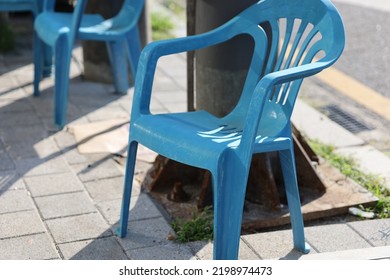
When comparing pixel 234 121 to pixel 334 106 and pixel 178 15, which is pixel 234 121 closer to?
pixel 334 106

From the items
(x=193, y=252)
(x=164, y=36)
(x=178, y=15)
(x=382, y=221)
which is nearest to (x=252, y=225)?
(x=193, y=252)

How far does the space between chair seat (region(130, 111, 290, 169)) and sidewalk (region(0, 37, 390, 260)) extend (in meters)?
0.57

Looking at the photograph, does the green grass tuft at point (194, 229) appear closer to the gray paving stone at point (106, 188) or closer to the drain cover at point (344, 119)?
the gray paving stone at point (106, 188)

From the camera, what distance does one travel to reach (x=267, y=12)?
3787 millimetres

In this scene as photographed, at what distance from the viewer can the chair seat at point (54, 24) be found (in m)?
5.37

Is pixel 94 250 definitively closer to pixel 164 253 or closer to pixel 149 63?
pixel 164 253

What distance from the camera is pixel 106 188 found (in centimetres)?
452

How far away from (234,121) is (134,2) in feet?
7.13

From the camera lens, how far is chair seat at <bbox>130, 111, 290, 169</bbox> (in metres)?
3.34

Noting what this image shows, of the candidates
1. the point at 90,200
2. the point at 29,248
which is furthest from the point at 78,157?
the point at 29,248

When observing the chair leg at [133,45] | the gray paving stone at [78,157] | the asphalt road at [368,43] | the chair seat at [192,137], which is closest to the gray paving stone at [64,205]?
the gray paving stone at [78,157]

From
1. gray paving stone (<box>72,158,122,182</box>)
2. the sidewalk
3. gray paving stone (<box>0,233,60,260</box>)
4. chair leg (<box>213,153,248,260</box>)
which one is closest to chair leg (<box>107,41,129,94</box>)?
the sidewalk

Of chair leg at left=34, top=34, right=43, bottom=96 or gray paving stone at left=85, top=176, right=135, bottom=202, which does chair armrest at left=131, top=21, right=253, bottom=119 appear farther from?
chair leg at left=34, top=34, right=43, bottom=96
